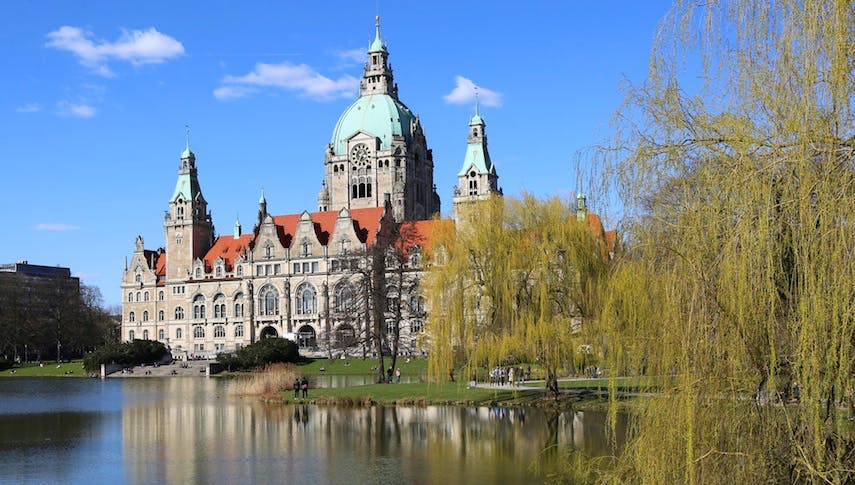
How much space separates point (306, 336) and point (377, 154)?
79.1ft

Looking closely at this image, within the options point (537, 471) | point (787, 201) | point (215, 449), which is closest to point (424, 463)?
point (537, 471)

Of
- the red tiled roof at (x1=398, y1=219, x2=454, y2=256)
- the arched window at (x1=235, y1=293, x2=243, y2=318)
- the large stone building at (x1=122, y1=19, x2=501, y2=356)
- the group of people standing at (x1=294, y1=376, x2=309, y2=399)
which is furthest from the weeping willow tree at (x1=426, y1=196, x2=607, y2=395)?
the arched window at (x1=235, y1=293, x2=243, y2=318)

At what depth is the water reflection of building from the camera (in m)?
24.4

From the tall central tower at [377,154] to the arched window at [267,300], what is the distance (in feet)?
53.2

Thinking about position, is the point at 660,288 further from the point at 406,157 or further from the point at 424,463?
the point at 406,157

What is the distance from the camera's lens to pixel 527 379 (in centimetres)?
5216

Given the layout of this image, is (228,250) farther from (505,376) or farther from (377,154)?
(505,376)

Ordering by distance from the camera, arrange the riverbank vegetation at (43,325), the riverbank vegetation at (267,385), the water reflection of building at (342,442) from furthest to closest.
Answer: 1. the riverbank vegetation at (43,325)
2. the riverbank vegetation at (267,385)
3. the water reflection of building at (342,442)

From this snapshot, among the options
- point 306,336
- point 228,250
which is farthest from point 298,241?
point 228,250

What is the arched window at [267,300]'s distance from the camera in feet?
334

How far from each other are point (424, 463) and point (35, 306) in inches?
3974

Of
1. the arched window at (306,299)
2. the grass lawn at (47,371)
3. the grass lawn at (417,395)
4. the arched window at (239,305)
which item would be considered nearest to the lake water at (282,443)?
the grass lawn at (417,395)

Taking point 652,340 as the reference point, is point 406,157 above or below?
above

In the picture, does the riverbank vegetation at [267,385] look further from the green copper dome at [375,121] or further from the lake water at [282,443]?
the green copper dome at [375,121]
